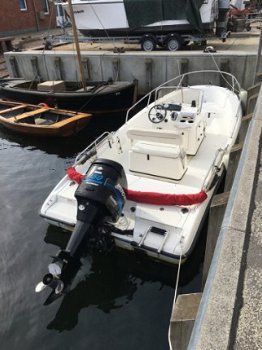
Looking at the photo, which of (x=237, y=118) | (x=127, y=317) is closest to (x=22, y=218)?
(x=127, y=317)

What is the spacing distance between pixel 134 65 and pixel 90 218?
9332 mm

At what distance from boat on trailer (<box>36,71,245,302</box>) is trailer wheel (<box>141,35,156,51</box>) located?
6715mm

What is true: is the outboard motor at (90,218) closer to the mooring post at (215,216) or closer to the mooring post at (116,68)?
the mooring post at (215,216)

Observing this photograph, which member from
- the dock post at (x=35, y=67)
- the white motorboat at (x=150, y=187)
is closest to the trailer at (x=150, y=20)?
the dock post at (x=35, y=67)

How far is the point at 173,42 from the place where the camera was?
41.5 feet

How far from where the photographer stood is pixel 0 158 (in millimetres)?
9203

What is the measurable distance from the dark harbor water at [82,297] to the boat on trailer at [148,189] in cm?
54

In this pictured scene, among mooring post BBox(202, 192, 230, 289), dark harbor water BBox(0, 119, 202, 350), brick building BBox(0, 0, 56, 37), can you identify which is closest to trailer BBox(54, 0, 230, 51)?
dark harbor water BBox(0, 119, 202, 350)

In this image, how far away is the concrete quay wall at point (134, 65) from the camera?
35.7 ft

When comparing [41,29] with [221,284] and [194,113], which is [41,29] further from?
[221,284]

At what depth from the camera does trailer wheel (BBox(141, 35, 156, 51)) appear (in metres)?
12.8

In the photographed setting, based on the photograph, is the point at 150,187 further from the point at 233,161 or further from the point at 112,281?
the point at 112,281

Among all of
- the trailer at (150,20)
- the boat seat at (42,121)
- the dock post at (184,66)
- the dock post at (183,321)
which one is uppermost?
the trailer at (150,20)

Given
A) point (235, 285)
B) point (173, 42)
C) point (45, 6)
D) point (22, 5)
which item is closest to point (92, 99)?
point (173, 42)
